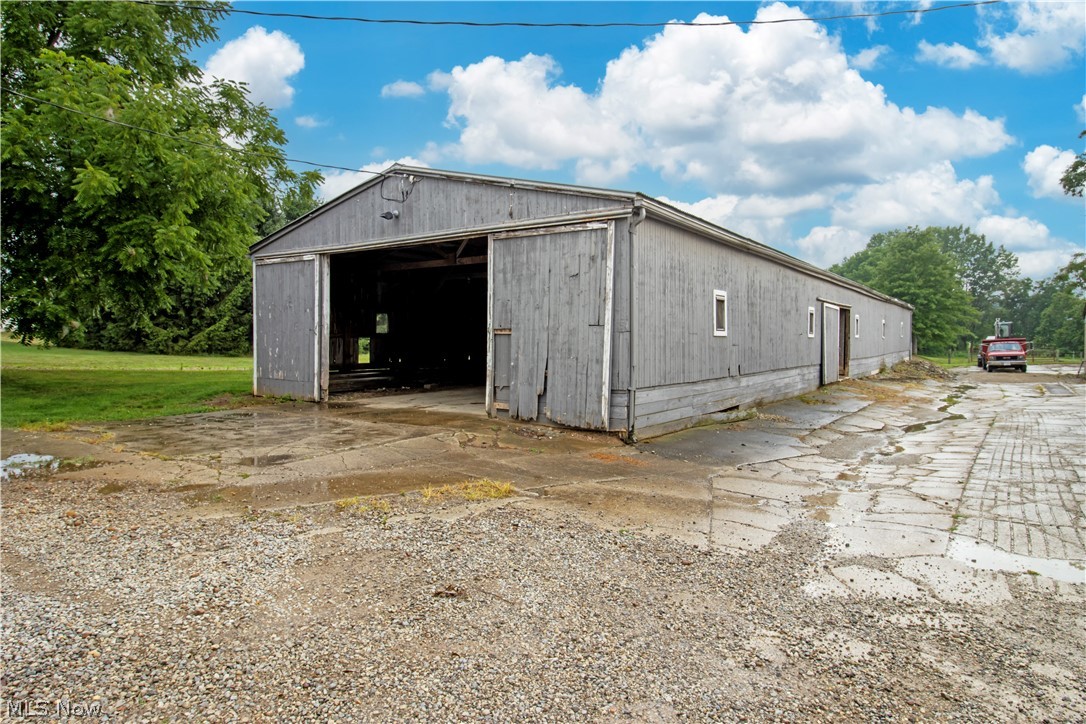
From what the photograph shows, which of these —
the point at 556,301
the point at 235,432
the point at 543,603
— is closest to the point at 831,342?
the point at 556,301

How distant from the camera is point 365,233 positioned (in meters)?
12.3

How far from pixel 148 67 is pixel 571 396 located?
13.7 meters

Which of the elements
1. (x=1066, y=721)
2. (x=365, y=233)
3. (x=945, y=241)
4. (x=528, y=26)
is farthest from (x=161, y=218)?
(x=945, y=241)

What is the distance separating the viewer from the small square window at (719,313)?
36.4 feet

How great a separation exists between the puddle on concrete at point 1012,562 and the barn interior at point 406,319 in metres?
11.0

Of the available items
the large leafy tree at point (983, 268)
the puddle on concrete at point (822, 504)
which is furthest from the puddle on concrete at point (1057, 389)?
the large leafy tree at point (983, 268)

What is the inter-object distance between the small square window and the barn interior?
5645 mm

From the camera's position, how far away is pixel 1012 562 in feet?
13.9

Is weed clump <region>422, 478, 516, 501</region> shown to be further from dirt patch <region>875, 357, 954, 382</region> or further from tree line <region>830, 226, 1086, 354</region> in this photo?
tree line <region>830, 226, 1086, 354</region>

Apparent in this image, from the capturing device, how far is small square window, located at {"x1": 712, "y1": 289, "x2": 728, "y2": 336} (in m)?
11.1

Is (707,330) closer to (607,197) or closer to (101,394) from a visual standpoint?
(607,197)

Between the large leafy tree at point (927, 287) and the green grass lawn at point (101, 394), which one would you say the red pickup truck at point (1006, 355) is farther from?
the green grass lawn at point (101, 394)

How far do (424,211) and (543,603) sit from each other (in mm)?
9238

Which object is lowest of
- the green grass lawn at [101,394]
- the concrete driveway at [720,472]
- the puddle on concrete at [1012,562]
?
the puddle on concrete at [1012,562]
